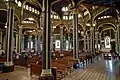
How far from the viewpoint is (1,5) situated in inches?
816

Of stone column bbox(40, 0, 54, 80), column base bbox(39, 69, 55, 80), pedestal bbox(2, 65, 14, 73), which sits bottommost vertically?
pedestal bbox(2, 65, 14, 73)

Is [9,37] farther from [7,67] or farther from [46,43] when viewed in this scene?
[46,43]

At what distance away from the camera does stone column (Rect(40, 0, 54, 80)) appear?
8.97 metres

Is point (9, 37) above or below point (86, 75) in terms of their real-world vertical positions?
above

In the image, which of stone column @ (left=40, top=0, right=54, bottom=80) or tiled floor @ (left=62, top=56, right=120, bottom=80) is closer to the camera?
stone column @ (left=40, top=0, right=54, bottom=80)

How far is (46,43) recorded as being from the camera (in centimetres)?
936

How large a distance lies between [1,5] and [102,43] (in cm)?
2973

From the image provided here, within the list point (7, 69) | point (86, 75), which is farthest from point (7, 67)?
point (86, 75)

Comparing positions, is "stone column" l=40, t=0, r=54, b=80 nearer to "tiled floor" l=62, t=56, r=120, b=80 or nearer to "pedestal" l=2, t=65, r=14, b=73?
"tiled floor" l=62, t=56, r=120, b=80

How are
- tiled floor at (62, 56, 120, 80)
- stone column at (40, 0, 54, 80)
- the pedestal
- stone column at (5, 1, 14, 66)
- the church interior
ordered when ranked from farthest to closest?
stone column at (5, 1, 14, 66) → the pedestal → the church interior → tiled floor at (62, 56, 120, 80) → stone column at (40, 0, 54, 80)

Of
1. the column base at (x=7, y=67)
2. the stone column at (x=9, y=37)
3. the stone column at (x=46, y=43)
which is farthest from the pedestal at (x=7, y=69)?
the stone column at (x=46, y=43)

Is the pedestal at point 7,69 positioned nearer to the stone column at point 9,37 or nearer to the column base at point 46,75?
the stone column at point 9,37

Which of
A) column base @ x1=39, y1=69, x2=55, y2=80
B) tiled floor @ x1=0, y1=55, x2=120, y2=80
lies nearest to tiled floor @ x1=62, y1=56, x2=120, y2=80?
tiled floor @ x1=0, y1=55, x2=120, y2=80

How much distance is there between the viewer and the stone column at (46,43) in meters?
8.97
